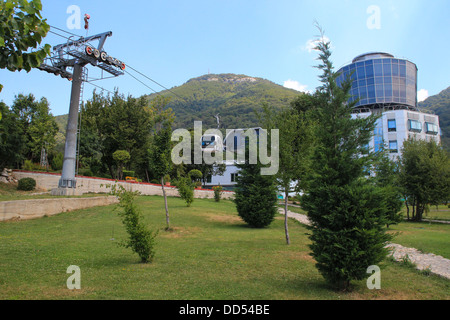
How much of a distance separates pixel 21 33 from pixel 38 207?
14537mm

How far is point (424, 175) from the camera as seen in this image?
2795 centimetres

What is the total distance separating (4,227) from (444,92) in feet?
537

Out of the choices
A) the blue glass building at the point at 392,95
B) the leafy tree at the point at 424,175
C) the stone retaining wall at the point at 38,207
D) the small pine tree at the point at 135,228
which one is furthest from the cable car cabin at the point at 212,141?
the small pine tree at the point at 135,228

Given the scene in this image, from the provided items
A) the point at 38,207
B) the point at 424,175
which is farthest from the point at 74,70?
the point at 424,175

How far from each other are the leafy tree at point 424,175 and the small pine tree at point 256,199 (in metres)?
15.8

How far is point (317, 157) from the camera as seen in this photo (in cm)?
741

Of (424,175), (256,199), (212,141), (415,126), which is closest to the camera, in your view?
(256,199)

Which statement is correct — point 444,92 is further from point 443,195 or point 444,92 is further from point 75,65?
point 75,65

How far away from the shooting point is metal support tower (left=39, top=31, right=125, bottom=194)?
20.3 metres

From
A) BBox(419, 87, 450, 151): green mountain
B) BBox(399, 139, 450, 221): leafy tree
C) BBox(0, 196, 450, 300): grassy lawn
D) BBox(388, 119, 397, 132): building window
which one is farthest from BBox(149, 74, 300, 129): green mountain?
BBox(0, 196, 450, 300): grassy lawn

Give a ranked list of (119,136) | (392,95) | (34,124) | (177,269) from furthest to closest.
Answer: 1. (392,95)
2. (119,136)
3. (34,124)
4. (177,269)

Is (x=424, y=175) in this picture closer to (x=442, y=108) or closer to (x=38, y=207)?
(x=38, y=207)

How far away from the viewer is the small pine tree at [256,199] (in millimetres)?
17531
